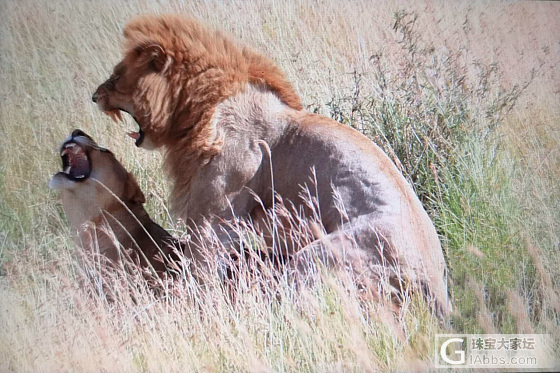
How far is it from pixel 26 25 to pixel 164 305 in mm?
6387

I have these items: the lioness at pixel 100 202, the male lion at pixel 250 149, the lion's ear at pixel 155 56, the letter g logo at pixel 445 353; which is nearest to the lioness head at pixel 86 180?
the lioness at pixel 100 202

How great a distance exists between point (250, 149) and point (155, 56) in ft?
3.08

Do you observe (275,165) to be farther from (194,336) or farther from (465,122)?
(465,122)

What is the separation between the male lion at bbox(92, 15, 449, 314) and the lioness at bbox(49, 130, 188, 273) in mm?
335

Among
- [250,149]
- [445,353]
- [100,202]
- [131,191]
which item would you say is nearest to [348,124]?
[250,149]

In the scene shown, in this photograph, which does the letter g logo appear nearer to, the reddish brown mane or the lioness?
the reddish brown mane

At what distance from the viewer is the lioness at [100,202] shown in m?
5.96

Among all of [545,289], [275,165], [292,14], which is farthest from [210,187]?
[292,14]

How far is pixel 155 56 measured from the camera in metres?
5.77

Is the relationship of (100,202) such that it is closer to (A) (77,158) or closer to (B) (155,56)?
(A) (77,158)

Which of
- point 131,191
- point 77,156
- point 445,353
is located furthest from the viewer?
point 131,191

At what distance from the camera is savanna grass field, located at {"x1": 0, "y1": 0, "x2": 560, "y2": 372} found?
4.59 m

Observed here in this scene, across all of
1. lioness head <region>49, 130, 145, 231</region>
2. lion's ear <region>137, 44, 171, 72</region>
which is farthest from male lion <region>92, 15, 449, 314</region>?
lioness head <region>49, 130, 145, 231</region>

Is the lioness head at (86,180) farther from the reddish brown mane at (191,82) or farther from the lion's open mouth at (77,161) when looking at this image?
the reddish brown mane at (191,82)
